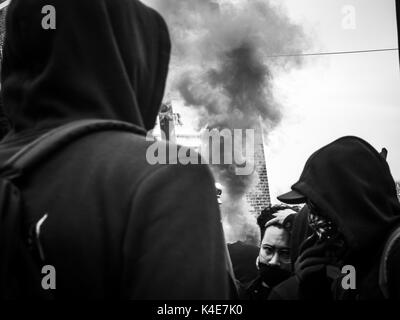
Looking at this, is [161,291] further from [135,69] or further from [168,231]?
[135,69]

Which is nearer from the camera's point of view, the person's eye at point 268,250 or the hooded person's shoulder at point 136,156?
the hooded person's shoulder at point 136,156

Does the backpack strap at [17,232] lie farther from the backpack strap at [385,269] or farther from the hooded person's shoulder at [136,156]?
the backpack strap at [385,269]

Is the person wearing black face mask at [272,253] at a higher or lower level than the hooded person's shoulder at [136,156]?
lower

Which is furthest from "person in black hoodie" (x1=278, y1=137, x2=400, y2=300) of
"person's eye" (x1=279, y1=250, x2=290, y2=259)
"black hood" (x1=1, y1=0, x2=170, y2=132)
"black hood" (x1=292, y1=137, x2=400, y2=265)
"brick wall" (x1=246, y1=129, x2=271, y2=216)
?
"black hood" (x1=1, y1=0, x2=170, y2=132)

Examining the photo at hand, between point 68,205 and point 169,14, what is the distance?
8.94 ft

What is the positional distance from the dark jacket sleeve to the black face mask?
2300mm

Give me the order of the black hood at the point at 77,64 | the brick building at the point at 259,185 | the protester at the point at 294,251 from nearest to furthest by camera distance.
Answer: the black hood at the point at 77,64 < the protester at the point at 294,251 < the brick building at the point at 259,185

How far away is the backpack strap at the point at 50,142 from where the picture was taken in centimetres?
94

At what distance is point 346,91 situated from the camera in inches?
147

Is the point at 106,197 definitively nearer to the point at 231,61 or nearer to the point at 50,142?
the point at 50,142

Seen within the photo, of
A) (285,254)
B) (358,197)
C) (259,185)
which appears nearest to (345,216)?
(358,197)

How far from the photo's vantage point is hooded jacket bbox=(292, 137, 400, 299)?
2363mm

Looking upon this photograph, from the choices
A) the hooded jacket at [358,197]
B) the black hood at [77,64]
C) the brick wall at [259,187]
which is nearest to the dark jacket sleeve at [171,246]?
the black hood at [77,64]

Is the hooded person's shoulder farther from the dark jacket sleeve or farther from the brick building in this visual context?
the brick building
